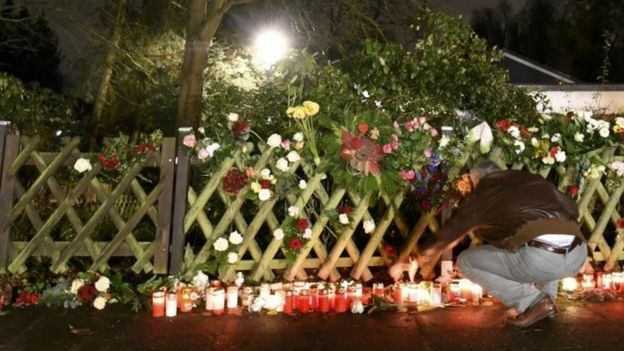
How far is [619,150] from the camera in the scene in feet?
18.6

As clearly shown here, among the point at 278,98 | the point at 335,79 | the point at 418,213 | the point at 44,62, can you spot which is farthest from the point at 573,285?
the point at 44,62

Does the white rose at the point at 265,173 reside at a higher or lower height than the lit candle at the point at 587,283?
higher

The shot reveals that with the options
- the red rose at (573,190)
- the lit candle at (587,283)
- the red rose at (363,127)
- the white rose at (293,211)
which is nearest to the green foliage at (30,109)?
the white rose at (293,211)

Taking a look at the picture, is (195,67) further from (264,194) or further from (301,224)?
(301,224)

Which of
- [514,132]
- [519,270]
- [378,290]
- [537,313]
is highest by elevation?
[514,132]

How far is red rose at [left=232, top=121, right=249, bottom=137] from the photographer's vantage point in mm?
5051

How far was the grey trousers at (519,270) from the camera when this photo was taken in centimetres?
395

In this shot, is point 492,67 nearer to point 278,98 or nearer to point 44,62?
point 278,98

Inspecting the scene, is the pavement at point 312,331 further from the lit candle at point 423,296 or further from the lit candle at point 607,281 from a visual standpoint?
the lit candle at point 607,281

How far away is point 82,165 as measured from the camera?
4.93m

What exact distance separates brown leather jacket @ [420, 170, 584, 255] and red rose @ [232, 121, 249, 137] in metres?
1.83

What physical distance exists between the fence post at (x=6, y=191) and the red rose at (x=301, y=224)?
2324 millimetres

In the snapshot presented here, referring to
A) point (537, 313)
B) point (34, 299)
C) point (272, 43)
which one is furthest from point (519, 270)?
point (272, 43)

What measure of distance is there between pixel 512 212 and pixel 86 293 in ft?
10.3
